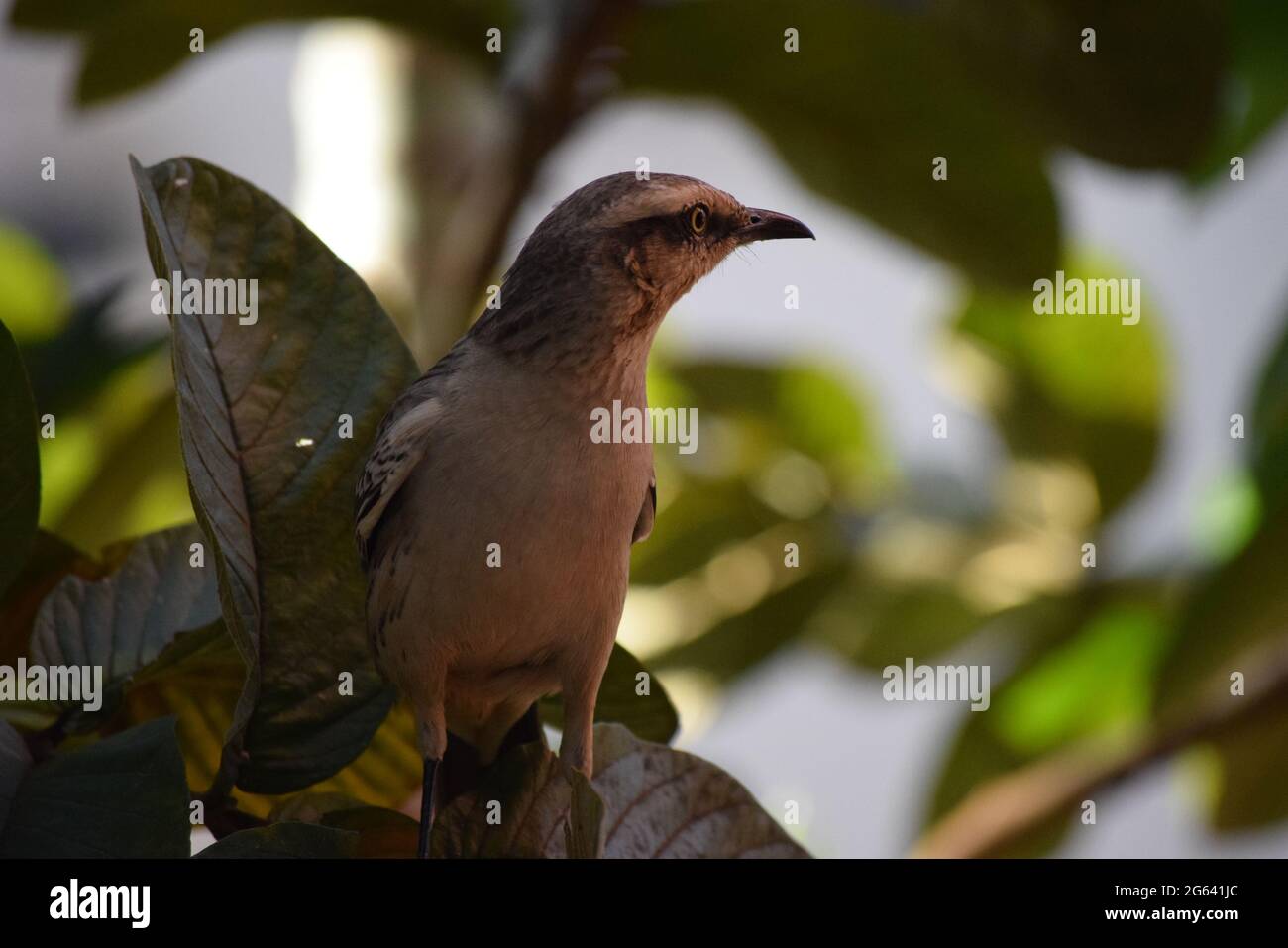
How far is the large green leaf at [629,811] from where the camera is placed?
5.02 ft

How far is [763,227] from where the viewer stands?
1.98m

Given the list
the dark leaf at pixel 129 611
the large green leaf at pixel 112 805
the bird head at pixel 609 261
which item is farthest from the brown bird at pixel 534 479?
the large green leaf at pixel 112 805

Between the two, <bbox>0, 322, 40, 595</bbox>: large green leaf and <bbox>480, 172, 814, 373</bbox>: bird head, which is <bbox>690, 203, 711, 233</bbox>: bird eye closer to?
<bbox>480, 172, 814, 373</bbox>: bird head

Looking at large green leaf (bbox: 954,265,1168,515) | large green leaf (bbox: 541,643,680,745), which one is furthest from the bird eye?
large green leaf (bbox: 954,265,1168,515)

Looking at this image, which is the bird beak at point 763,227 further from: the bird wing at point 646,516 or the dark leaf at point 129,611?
the dark leaf at point 129,611

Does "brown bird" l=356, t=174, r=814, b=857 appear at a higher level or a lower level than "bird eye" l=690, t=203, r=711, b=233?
lower

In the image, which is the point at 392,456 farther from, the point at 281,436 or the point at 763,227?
the point at 763,227

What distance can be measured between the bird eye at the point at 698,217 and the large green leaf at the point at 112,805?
101cm

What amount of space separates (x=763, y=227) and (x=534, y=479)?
0.55 m

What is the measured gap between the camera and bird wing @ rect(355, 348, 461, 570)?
5.73ft

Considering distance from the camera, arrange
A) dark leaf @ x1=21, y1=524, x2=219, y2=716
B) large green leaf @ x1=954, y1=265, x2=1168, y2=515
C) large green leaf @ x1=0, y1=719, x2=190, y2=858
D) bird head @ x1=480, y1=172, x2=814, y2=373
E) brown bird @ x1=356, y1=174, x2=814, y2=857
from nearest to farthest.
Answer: large green leaf @ x1=0, y1=719, x2=190, y2=858, dark leaf @ x1=21, y1=524, x2=219, y2=716, brown bird @ x1=356, y1=174, x2=814, y2=857, bird head @ x1=480, y1=172, x2=814, y2=373, large green leaf @ x1=954, y1=265, x2=1168, y2=515

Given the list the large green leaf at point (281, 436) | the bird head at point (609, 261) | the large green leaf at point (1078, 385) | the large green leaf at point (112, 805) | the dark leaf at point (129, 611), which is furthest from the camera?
the large green leaf at point (1078, 385)

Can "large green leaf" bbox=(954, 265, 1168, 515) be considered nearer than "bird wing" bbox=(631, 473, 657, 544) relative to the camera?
No
